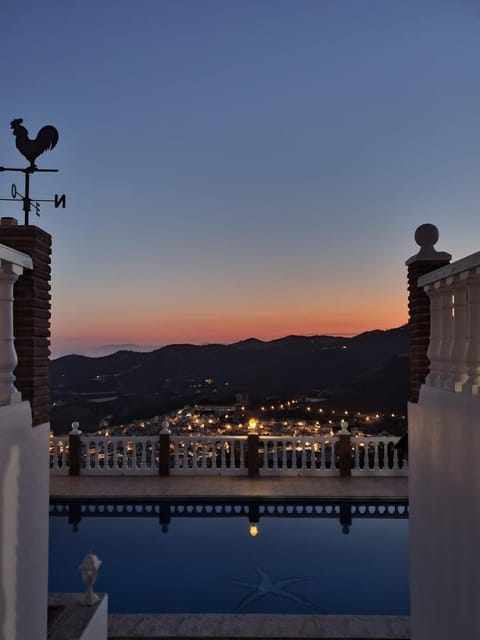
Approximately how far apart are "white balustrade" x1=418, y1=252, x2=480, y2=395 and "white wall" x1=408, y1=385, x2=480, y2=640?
106 millimetres

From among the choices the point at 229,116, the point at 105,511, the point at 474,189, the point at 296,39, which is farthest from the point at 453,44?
the point at 105,511

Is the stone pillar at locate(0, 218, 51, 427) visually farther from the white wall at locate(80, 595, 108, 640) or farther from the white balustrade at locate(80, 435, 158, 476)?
the white balustrade at locate(80, 435, 158, 476)

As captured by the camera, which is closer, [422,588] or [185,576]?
[422,588]

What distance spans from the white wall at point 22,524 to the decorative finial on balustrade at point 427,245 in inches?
139

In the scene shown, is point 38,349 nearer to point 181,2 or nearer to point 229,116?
point 181,2

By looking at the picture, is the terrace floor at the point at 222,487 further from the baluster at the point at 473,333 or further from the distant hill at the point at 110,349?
the distant hill at the point at 110,349

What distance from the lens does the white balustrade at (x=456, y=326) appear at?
2.63 meters

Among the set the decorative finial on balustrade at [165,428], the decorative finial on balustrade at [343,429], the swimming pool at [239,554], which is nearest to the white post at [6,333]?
the swimming pool at [239,554]

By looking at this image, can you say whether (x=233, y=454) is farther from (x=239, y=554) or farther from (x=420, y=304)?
(x=420, y=304)

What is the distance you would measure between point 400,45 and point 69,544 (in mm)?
12840

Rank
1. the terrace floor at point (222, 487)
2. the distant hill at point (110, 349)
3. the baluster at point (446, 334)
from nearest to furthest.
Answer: the baluster at point (446, 334), the terrace floor at point (222, 487), the distant hill at point (110, 349)

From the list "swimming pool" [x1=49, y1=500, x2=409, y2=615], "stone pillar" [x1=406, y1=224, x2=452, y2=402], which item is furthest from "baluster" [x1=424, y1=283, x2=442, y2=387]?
"swimming pool" [x1=49, y1=500, x2=409, y2=615]

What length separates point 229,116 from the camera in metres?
14.1

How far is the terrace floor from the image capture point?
10.6 metres
